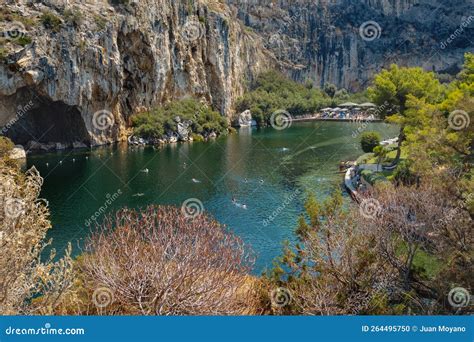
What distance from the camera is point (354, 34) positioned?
12306 cm

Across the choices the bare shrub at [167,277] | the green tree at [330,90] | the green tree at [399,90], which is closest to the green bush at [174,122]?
the green tree at [399,90]

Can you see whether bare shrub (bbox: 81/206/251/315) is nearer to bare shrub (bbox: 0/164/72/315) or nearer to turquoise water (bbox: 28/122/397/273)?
bare shrub (bbox: 0/164/72/315)

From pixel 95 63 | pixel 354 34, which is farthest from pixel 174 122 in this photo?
pixel 354 34

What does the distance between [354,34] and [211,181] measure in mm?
99773

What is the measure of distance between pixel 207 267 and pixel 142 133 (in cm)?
5190

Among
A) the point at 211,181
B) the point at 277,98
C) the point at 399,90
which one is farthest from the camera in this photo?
the point at 277,98

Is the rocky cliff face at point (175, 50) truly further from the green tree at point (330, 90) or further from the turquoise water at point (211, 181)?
the turquoise water at point (211, 181)

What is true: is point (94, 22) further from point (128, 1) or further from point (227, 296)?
point (227, 296)

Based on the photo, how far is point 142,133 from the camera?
203 feet

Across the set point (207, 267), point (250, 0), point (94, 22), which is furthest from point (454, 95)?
point (250, 0)

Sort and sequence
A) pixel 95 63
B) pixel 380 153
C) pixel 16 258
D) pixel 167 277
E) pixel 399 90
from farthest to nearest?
pixel 95 63 < pixel 380 153 < pixel 399 90 < pixel 167 277 < pixel 16 258

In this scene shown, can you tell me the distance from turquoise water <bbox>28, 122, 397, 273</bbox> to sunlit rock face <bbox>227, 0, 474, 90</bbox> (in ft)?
216

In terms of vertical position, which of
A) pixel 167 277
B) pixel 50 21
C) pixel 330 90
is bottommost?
pixel 167 277

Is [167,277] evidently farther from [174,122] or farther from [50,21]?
[174,122]
